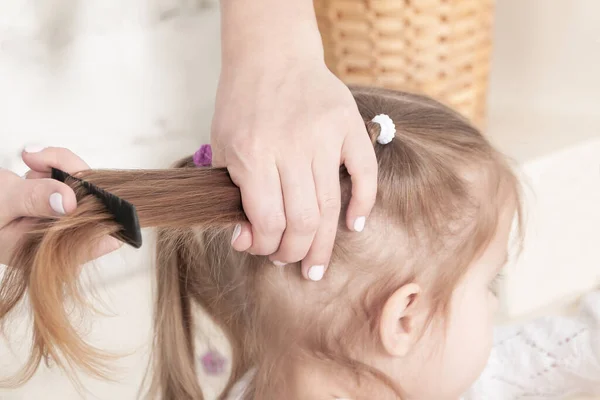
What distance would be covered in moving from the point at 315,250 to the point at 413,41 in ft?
1.73

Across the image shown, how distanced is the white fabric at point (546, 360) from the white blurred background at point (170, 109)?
8.9 inches

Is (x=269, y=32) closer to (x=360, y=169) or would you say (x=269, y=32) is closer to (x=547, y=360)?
(x=360, y=169)

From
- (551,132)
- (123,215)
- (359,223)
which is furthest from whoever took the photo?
(551,132)

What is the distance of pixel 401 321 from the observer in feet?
2.16

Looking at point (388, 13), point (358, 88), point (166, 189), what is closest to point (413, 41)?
point (388, 13)

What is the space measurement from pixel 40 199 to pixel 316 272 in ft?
0.72

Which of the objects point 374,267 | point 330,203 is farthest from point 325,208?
point 374,267

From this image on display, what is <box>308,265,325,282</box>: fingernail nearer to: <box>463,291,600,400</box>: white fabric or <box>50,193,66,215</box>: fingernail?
<box>50,193,66,215</box>: fingernail

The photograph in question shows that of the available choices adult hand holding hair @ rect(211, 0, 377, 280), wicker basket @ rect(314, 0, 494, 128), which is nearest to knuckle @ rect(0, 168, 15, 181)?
adult hand holding hair @ rect(211, 0, 377, 280)

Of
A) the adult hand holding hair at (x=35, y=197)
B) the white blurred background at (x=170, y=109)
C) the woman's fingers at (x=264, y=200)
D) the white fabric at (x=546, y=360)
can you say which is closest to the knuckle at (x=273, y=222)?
the woman's fingers at (x=264, y=200)

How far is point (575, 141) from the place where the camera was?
112 cm

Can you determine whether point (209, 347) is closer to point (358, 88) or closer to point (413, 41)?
point (358, 88)

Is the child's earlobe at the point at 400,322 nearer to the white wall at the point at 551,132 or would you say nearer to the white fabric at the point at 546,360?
the white fabric at the point at 546,360

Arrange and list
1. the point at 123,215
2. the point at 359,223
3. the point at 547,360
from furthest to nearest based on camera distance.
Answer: the point at 547,360
the point at 359,223
the point at 123,215
